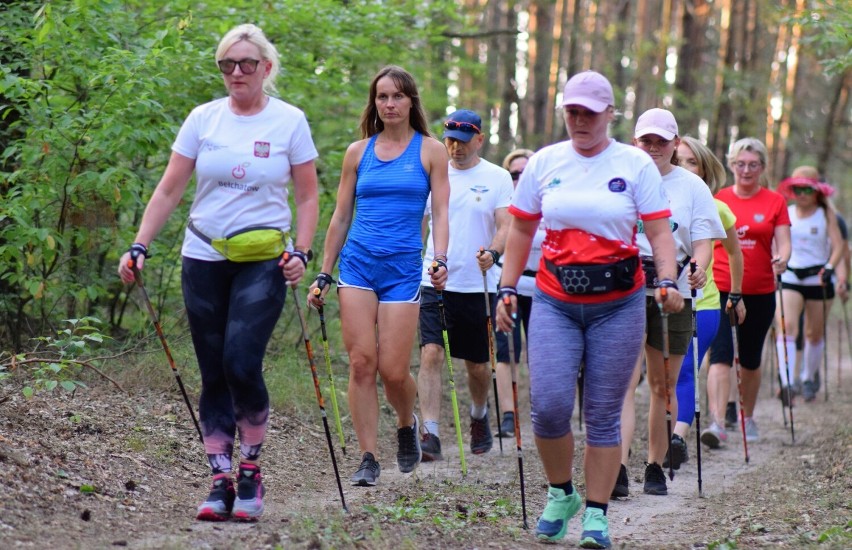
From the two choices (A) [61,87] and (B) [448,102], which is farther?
(B) [448,102]

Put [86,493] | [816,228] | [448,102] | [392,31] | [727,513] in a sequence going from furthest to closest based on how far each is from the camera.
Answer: [448,102], [816,228], [392,31], [727,513], [86,493]

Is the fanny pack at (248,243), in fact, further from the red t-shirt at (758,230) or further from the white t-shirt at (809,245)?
the white t-shirt at (809,245)

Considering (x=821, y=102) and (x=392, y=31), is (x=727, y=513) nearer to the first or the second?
(x=392, y=31)

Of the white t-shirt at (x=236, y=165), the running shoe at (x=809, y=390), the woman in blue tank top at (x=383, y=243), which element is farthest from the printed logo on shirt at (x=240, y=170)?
the running shoe at (x=809, y=390)

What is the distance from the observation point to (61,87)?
28.0ft

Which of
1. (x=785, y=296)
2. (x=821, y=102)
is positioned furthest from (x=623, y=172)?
(x=821, y=102)

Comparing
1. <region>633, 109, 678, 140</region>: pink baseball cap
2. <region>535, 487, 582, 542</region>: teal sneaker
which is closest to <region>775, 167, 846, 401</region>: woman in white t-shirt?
<region>633, 109, 678, 140</region>: pink baseball cap

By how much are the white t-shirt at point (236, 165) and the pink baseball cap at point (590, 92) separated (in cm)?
143

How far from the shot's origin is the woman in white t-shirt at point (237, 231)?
5520 millimetres

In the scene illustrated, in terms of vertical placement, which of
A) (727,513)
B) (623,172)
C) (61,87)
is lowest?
(727,513)

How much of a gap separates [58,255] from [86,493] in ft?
10.4

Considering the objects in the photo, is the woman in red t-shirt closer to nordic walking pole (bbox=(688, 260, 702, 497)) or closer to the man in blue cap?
nordic walking pole (bbox=(688, 260, 702, 497))

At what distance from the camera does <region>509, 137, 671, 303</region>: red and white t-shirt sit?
5324 millimetres

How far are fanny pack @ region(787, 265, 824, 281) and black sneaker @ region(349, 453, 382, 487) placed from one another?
7.84 meters
